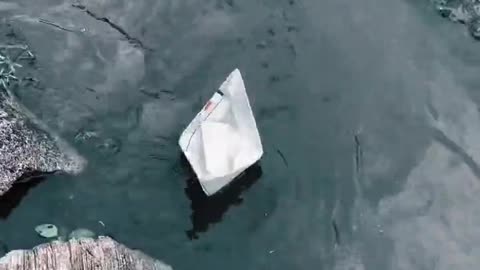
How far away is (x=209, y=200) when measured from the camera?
675cm

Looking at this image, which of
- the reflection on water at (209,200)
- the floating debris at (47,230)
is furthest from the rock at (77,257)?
the reflection on water at (209,200)

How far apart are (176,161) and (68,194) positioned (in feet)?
3.48

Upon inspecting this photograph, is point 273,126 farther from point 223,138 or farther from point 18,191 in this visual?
point 18,191

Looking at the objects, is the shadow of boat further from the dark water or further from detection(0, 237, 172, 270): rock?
detection(0, 237, 172, 270): rock

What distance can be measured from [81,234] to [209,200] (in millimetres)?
1220

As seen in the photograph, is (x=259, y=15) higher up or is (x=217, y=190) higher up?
(x=259, y=15)

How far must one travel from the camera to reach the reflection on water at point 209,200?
21.9 feet

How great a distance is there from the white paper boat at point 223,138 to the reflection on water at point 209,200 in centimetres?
11

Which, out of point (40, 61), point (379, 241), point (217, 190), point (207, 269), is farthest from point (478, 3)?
point (40, 61)

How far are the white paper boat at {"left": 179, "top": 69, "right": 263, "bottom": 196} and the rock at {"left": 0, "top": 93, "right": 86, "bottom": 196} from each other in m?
1.14

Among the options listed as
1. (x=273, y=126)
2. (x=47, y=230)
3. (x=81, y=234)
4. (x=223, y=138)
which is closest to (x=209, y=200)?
(x=223, y=138)

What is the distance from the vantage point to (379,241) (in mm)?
6707

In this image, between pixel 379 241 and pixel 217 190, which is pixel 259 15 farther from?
pixel 379 241

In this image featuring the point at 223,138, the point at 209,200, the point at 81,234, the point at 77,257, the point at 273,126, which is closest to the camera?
the point at 77,257
